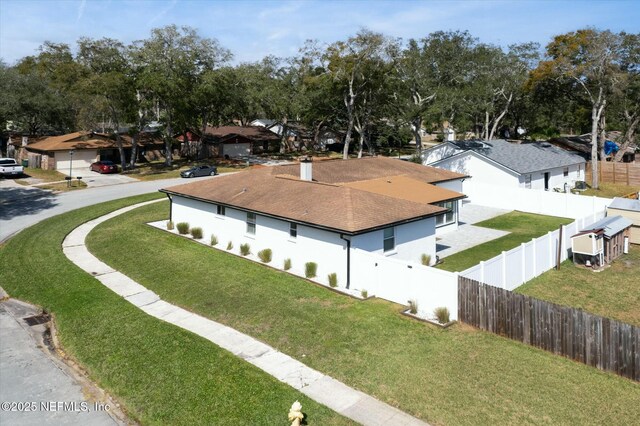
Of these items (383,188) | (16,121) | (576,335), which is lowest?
(576,335)

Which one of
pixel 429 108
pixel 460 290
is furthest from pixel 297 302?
pixel 429 108

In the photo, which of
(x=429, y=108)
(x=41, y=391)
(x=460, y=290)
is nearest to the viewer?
(x=41, y=391)

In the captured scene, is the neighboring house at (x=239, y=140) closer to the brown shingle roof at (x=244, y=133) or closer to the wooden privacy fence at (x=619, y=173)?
the brown shingle roof at (x=244, y=133)

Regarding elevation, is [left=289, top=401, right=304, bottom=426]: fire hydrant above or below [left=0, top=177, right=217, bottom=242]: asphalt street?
below

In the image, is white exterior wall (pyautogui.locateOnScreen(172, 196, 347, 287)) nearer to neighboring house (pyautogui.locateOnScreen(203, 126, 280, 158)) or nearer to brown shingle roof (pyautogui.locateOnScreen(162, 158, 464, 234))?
brown shingle roof (pyautogui.locateOnScreen(162, 158, 464, 234))

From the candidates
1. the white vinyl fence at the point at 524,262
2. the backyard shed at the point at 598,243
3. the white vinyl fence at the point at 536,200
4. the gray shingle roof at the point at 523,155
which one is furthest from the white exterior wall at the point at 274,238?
the gray shingle roof at the point at 523,155

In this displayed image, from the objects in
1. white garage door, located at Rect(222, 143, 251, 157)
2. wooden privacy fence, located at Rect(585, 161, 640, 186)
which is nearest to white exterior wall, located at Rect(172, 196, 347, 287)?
wooden privacy fence, located at Rect(585, 161, 640, 186)

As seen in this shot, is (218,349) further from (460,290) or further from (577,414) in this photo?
(577,414)

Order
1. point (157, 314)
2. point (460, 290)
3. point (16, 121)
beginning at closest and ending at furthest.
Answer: point (460, 290) → point (157, 314) → point (16, 121)
